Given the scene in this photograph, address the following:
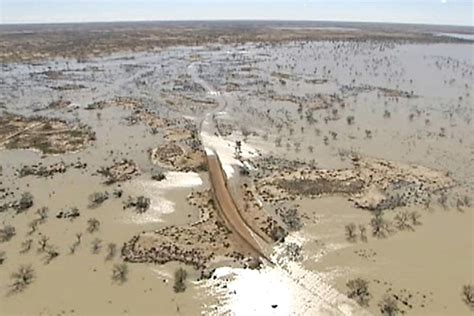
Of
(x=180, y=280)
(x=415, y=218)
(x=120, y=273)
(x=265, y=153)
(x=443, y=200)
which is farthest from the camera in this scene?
(x=265, y=153)

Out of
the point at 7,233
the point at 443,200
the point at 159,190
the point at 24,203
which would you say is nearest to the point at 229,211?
the point at 159,190

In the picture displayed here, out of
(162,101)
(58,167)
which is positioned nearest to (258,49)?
(162,101)

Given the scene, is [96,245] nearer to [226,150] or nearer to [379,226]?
[379,226]

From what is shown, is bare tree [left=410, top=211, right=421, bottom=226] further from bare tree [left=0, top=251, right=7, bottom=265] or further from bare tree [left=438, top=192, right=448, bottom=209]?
bare tree [left=0, top=251, right=7, bottom=265]

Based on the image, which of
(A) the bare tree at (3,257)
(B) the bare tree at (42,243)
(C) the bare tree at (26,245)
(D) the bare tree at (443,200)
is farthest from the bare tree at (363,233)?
(A) the bare tree at (3,257)

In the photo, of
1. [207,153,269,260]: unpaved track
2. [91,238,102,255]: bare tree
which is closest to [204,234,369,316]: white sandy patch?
[207,153,269,260]: unpaved track

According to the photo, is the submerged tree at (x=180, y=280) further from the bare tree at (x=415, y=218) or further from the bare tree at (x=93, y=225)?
the bare tree at (x=415, y=218)
